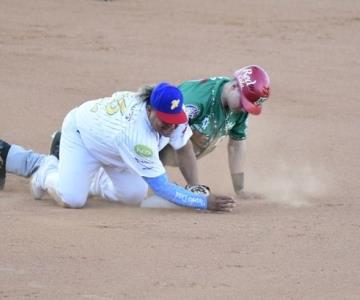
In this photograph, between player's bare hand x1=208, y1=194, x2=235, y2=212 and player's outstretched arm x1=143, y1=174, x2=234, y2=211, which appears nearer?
player's outstretched arm x1=143, y1=174, x2=234, y2=211

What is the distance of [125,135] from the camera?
806cm

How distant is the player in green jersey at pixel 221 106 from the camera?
28.2 ft

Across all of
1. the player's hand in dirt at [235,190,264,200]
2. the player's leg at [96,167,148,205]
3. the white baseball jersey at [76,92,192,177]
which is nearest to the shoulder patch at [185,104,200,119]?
the white baseball jersey at [76,92,192,177]

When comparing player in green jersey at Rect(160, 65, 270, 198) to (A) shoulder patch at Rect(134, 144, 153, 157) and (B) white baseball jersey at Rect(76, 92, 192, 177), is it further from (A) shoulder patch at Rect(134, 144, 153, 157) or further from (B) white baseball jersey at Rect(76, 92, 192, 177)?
(A) shoulder patch at Rect(134, 144, 153, 157)

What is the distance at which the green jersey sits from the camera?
8.77 meters

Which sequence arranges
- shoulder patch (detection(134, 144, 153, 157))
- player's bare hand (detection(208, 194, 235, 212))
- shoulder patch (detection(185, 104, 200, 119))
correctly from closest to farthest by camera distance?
shoulder patch (detection(134, 144, 153, 157)), player's bare hand (detection(208, 194, 235, 212)), shoulder patch (detection(185, 104, 200, 119))

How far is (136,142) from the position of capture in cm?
797

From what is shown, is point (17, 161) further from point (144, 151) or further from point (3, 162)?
point (144, 151)

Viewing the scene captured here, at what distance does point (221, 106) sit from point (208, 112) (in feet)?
0.37

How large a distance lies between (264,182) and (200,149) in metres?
1.09

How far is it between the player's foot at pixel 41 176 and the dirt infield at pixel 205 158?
0.44 feet

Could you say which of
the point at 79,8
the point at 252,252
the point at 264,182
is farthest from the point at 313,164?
the point at 79,8

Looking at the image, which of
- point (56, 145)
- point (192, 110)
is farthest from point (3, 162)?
point (192, 110)

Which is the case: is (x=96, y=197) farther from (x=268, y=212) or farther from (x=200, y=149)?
(x=268, y=212)
